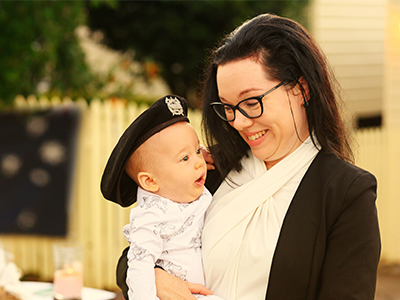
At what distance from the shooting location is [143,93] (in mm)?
11297

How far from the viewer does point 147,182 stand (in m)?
1.81

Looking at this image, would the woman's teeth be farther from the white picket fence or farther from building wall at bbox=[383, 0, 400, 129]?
building wall at bbox=[383, 0, 400, 129]

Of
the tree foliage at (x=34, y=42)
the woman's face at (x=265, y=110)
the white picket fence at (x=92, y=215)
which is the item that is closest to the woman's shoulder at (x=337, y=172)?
the woman's face at (x=265, y=110)

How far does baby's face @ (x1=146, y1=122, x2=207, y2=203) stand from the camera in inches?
69.7

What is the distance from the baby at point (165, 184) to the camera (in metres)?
1.72

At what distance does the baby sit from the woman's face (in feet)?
0.75

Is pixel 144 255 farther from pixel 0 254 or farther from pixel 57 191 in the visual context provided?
pixel 57 191

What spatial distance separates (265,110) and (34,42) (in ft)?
14.1

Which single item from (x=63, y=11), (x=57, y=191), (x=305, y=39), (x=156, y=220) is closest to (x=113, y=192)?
(x=156, y=220)

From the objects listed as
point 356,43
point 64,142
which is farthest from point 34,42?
point 356,43

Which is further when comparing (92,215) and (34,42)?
(34,42)

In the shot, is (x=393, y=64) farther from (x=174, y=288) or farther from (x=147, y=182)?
(x=174, y=288)

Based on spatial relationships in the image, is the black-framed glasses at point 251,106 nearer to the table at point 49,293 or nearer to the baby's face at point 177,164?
the baby's face at point 177,164

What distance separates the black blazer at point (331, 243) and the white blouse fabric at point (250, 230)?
0.07 metres
